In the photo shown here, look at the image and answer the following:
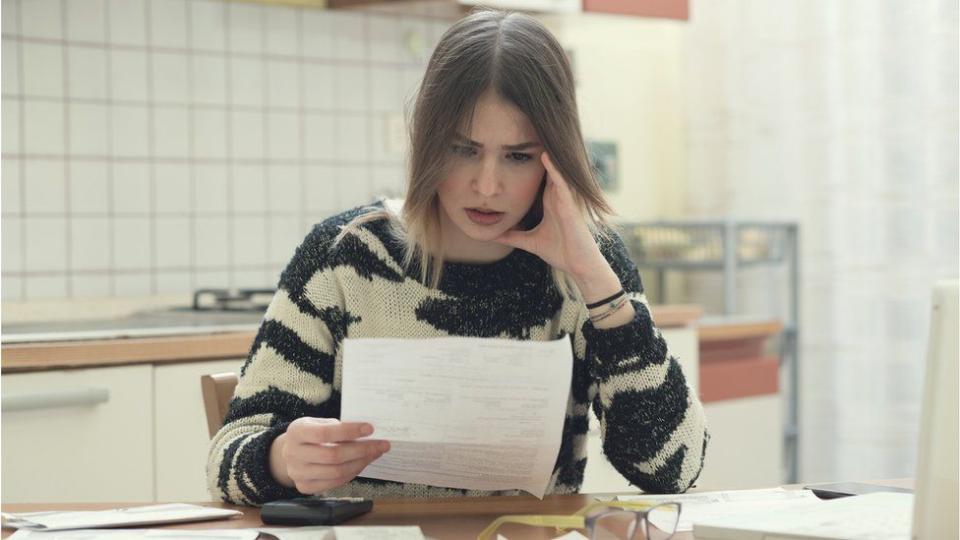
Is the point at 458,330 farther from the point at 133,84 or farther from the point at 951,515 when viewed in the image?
the point at 133,84

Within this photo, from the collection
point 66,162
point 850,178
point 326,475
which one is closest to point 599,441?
point 850,178

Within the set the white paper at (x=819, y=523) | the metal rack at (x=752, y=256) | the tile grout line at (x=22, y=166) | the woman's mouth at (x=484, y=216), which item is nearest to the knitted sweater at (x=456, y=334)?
the woman's mouth at (x=484, y=216)

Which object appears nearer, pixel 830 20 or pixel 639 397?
pixel 639 397

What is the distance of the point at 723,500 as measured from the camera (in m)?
1.33

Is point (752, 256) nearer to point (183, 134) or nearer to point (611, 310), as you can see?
point (183, 134)

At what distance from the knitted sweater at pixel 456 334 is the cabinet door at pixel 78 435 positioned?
72 cm

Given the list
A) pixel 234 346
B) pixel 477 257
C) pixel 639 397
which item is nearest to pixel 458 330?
A: pixel 477 257

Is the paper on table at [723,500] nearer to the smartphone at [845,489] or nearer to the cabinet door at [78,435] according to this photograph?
the smartphone at [845,489]

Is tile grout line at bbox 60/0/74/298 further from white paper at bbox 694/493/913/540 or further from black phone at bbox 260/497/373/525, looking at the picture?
white paper at bbox 694/493/913/540

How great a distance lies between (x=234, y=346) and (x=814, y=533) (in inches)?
55.3

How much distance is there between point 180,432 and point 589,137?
54.1 inches

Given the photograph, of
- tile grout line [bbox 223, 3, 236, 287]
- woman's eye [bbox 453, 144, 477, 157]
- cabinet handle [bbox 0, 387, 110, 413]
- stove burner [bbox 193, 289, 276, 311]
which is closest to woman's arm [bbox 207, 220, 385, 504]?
woman's eye [bbox 453, 144, 477, 157]

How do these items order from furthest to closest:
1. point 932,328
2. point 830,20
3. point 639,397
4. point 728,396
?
point 830,20
point 728,396
point 639,397
point 932,328

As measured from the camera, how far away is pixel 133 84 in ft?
8.95
